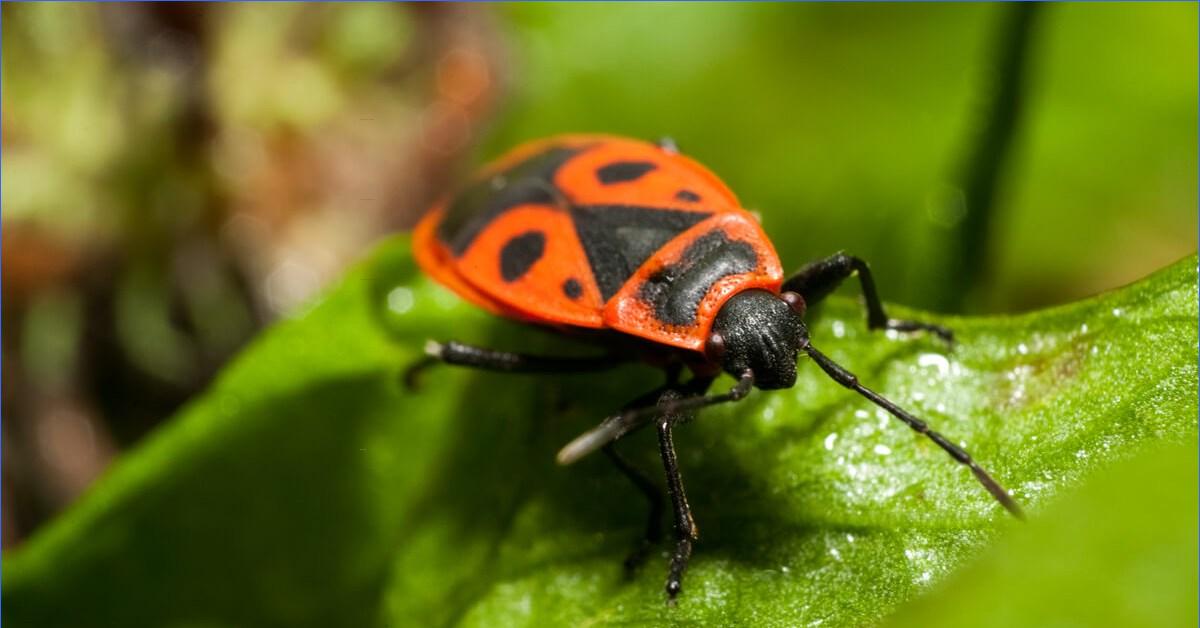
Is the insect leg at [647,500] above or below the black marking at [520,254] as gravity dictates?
below

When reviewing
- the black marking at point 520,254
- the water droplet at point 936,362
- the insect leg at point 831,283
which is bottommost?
the black marking at point 520,254

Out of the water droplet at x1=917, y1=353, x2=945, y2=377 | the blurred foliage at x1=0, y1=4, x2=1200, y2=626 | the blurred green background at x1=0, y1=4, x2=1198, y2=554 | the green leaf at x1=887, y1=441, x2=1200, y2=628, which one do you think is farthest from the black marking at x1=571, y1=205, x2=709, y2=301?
the green leaf at x1=887, y1=441, x2=1200, y2=628

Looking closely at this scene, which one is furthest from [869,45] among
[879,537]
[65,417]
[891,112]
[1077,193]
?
[65,417]

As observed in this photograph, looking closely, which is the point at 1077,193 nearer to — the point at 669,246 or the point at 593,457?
the point at 669,246

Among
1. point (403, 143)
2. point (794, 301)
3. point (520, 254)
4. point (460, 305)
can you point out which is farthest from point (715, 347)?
point (403, 143)

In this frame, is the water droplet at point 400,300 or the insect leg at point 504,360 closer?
the insect leg at point 504,360

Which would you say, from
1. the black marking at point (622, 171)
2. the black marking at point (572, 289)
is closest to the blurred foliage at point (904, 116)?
the black marking at point (622, 171)

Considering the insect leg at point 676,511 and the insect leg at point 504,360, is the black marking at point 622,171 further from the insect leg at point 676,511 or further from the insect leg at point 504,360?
the insect leg at point 676,511
